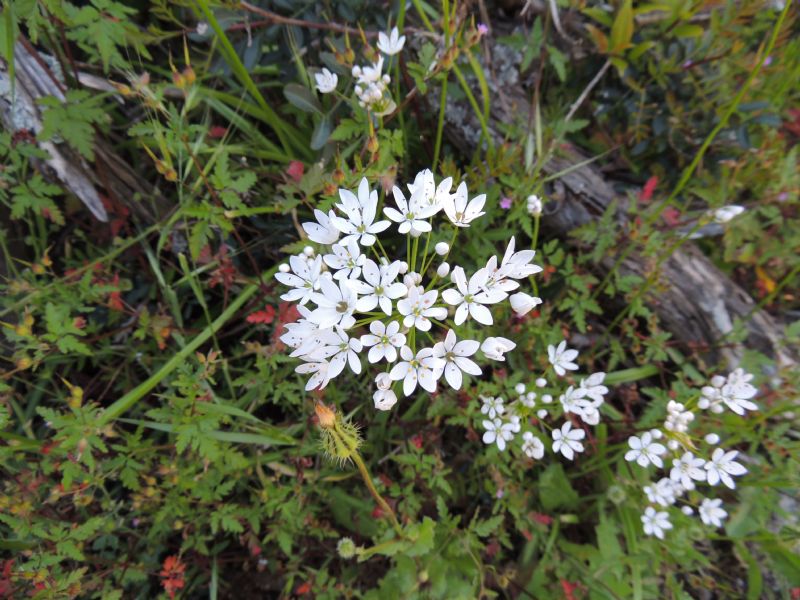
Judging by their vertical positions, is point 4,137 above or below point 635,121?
below

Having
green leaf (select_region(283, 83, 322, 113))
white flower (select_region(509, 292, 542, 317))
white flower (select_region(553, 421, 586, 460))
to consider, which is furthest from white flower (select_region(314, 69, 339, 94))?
white flower (select_region(553, 421, 586, 460))

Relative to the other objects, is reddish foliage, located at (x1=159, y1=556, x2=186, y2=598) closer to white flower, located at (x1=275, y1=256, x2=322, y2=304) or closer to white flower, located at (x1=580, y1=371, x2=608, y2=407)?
white flower, located at (x1=275, y1=256, x2=322, y2=304)

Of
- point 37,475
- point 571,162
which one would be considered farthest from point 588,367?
point 37,475

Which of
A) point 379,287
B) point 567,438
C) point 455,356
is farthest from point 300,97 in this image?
point 567,438

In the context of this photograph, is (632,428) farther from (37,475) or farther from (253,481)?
(37,475)

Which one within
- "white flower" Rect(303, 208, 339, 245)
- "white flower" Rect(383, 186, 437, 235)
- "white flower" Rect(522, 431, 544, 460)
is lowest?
"white flower" Rect(522, 431, 544, 460)

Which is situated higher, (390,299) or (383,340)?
(390,299)

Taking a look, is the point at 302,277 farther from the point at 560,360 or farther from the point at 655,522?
the point at 655,522
